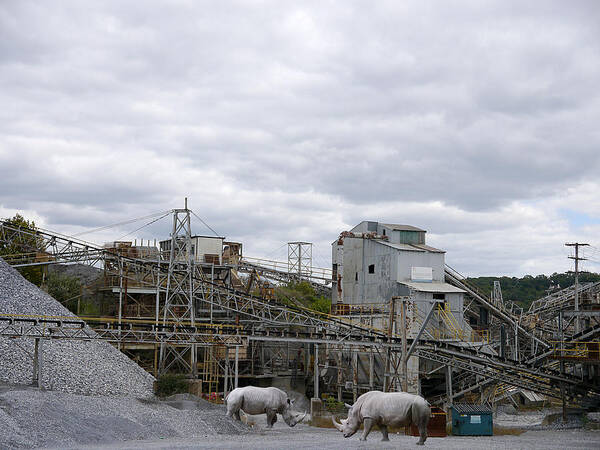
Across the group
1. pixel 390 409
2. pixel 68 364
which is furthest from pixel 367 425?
pixel 68 364

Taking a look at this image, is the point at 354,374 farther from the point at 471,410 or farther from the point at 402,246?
the point at 471,410

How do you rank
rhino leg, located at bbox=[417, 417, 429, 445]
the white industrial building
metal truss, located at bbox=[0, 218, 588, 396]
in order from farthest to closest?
1. the white industrial building
2. metal truss, located at bbox=[0, 218, 588, 396]
3. rhino leg, located at bbox=[417, 417, 429, 445]

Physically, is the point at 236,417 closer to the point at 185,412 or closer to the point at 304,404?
the point at 185,412

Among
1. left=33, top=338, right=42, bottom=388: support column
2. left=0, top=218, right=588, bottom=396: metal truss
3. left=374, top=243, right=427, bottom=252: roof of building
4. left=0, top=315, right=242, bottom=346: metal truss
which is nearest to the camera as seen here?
left=33, top=338, right=42, bottom=388: support column

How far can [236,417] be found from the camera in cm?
2559

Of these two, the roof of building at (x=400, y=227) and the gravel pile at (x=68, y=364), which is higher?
the roof of building at (x=400, y=227)

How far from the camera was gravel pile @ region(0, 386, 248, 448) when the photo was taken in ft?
64.0

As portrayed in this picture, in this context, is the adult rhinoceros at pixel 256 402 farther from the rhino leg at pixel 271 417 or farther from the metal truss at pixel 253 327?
the metal truss at pixel 253 327

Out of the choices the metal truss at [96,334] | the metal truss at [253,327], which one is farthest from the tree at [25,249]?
the metal truss at [96,334]

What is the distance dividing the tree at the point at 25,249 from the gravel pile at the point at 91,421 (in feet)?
60.5

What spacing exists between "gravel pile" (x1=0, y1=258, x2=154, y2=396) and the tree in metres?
3.49

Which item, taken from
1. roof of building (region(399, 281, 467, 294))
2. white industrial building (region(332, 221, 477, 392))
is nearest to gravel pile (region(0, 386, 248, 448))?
white industrial building (region(332, 221, 477, 392))

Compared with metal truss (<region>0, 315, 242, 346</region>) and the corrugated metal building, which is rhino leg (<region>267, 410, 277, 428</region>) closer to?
metal truss (<region>0, 315, 242, 346</region>)

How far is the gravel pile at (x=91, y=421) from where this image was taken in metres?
19.5
